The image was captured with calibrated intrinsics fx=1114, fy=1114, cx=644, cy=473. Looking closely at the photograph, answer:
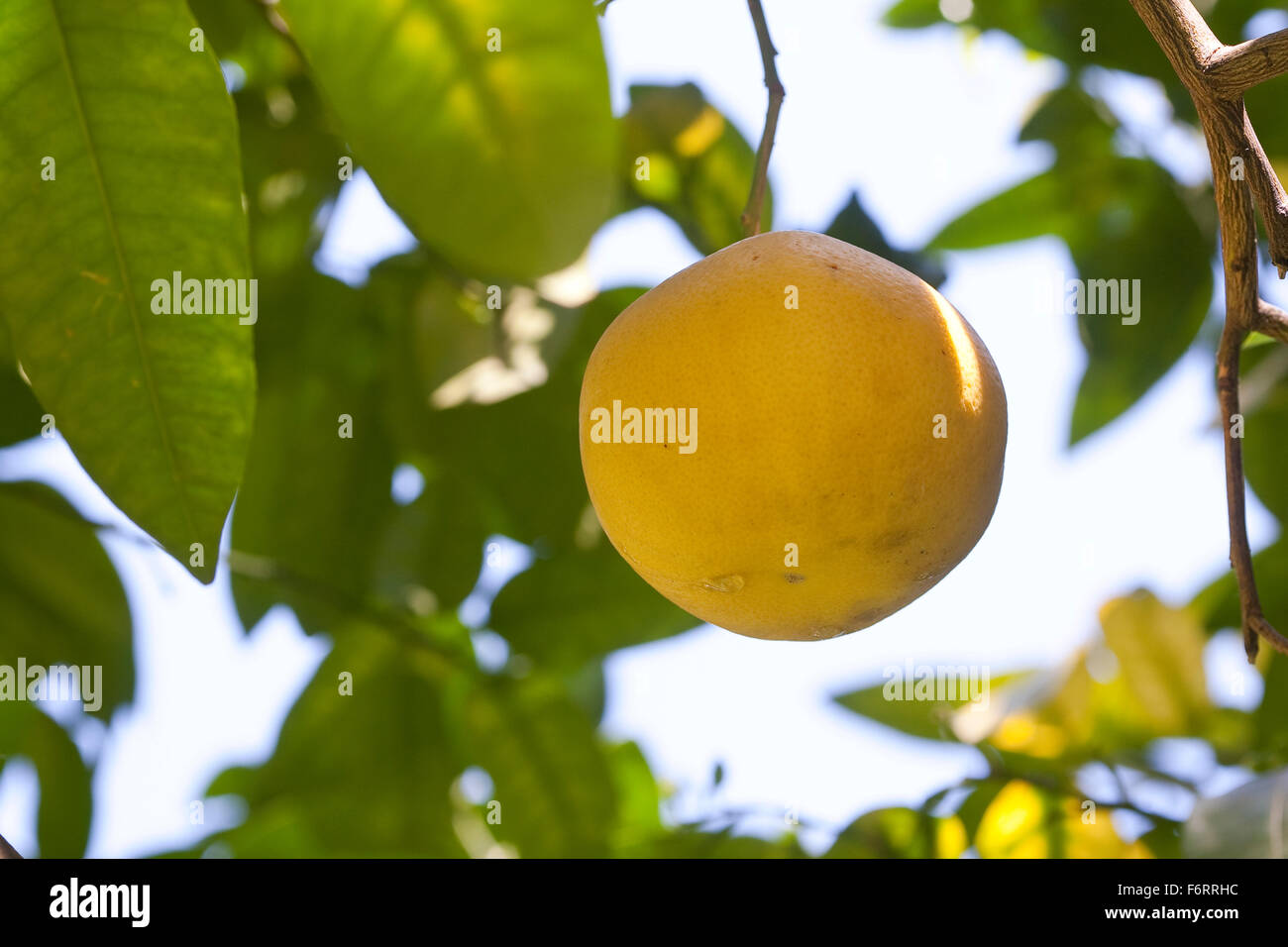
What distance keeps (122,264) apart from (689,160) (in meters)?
0.82

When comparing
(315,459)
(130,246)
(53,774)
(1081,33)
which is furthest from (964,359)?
(53,774)

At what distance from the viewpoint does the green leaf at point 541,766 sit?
1.66 m

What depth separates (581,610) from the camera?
1.70 metres

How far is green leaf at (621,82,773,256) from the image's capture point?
155cm

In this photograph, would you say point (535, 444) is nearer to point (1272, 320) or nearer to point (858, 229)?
point (858, 229)

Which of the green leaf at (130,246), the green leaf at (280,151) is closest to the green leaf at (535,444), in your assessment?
the green leaf at (280,151)

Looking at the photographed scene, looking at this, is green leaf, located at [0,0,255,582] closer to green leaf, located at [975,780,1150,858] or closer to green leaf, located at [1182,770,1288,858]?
green leaf, located at [1182,770,1288,858]

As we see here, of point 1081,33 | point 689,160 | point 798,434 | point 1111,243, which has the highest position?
point 1081,33

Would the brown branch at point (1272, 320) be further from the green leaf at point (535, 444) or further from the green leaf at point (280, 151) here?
the green leaf at point (280, 151)

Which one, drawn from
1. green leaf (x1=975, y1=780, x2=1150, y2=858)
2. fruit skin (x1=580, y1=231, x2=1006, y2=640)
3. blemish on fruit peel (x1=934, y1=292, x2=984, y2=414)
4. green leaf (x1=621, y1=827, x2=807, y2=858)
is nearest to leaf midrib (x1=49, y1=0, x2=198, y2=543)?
fruit skin (x1=580, y1=231, x2=1006, y2=640)

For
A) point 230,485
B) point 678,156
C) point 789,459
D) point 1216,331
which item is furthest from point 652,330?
point 1216,331

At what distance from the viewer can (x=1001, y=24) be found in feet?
5.47

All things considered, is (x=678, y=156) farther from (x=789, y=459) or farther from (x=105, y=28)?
(x=789, y=459)

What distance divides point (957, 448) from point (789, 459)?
0.14 meters
